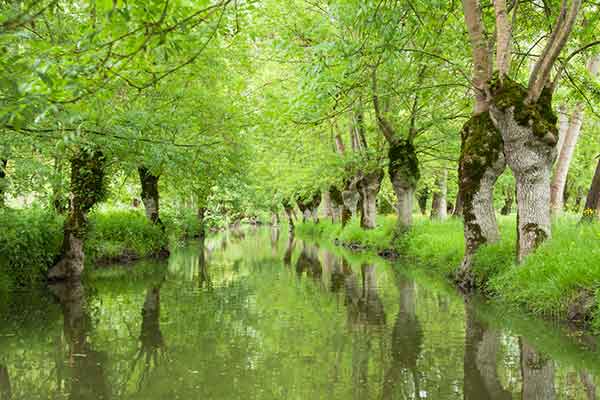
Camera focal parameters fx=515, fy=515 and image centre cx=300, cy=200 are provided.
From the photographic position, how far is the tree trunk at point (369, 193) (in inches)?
953

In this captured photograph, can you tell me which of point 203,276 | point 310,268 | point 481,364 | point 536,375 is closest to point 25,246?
point 203,276

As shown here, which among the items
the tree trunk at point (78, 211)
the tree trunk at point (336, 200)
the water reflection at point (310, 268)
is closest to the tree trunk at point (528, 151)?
the water reflection at point (310, 268)

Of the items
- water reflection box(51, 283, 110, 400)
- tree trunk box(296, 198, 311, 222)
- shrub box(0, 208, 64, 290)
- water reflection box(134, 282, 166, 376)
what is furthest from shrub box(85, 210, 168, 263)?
tree trunk box(296, 198, 311, 222)

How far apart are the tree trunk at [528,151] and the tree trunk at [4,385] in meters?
8.46

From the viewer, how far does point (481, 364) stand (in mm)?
5828

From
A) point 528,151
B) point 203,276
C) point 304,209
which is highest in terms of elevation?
point 528,151

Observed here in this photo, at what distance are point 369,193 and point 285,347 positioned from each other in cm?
1825

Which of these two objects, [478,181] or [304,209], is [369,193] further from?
[304,209]

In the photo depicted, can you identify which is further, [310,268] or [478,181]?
[310,268]

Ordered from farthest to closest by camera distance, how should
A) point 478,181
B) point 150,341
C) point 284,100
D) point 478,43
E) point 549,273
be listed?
1. point 284,100
2. point 478,181
3. point 478,43
4. point 549,273
5. point 150,341

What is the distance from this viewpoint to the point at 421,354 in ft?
20.5

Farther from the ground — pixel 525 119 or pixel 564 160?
pixel 525 119

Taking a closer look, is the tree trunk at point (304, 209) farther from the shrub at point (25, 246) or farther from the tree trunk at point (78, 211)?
the shrub at point (25, 246)

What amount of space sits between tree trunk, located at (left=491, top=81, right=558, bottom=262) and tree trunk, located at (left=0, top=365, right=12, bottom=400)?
8.46 metres
